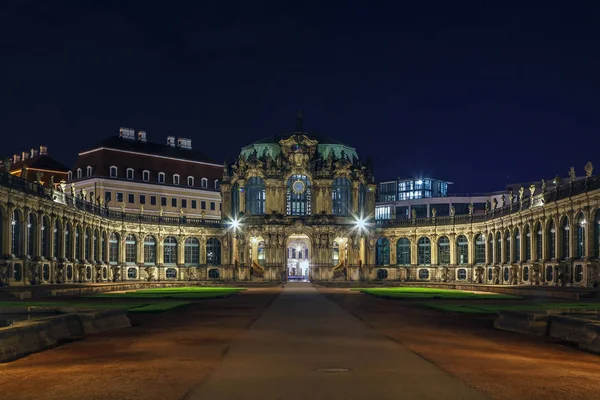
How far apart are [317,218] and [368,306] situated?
7917cm

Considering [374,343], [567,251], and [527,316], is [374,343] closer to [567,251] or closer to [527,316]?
[527,316]

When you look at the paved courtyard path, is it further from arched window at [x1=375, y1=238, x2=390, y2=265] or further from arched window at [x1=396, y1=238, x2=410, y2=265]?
arched window at [x1=375, y1=238, x2=390, y2=265]

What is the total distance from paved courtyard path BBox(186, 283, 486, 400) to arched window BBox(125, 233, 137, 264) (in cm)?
9413

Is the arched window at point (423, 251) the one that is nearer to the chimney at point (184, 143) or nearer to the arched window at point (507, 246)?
the arched window at point (507, 246)

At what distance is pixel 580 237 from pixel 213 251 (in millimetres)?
70394

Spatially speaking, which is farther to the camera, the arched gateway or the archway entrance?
the archway entrance

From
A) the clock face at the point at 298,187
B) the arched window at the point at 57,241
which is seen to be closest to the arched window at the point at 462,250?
the clock face at the point at 298,187

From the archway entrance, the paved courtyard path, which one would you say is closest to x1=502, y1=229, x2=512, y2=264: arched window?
the paved courtyard path

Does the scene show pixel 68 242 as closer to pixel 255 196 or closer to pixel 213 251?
pixel 213 251

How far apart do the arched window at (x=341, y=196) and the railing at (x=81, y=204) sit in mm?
20545

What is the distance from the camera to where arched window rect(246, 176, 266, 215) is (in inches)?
5340

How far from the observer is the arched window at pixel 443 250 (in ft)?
421

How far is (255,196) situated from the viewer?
136000 millimetres

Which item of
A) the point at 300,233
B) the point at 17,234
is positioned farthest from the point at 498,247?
the point at 17,234
